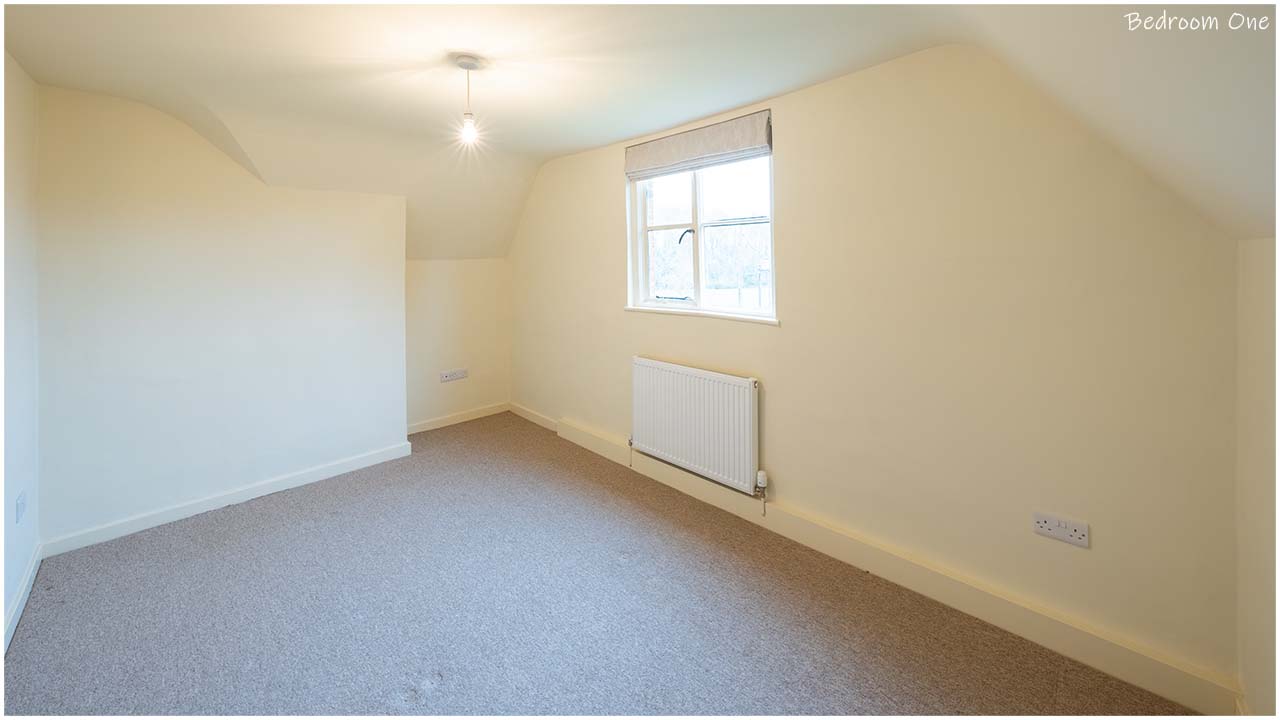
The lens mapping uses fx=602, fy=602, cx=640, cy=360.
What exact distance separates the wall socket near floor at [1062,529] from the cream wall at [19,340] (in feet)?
12.8

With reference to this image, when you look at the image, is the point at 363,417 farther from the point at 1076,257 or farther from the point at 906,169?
the point at 1076,257

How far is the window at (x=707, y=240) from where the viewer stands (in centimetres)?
334

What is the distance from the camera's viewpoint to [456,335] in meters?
5.25

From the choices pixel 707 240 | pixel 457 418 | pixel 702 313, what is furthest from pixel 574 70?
pixel 457 418

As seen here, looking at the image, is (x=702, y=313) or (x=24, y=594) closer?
(x=24, y=594)

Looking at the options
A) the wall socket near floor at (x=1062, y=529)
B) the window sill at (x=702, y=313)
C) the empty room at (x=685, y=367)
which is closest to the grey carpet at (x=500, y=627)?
the empty room at (x=685, y=367)

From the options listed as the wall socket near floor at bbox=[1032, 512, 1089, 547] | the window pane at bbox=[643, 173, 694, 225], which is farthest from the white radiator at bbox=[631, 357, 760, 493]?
the wall socket near floor at bbox=[1032, 512, 1089, 547]

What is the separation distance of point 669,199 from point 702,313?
832 millimetres

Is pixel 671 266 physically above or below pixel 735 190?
below

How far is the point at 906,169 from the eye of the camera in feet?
8.34

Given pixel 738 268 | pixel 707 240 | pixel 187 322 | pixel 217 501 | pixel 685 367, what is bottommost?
pixel 217 501

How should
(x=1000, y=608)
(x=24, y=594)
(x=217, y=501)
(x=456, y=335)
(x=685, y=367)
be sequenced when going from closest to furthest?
(x=1000, y=608)
(x=24, y=594)
(x=217, y=501)
(x=685, y=367)
(x=456, y=335)

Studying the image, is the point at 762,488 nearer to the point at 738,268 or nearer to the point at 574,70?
the point at 738,268

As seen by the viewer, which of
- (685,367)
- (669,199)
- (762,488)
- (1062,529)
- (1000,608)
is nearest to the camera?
(1062,529)
